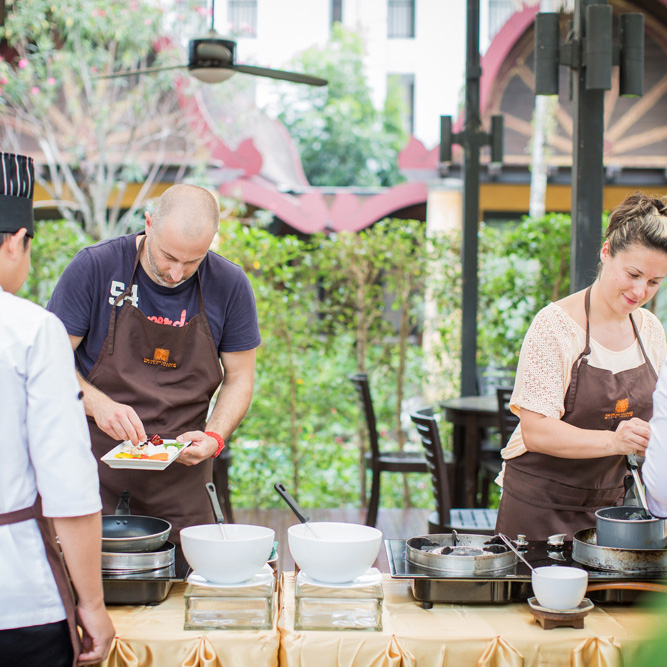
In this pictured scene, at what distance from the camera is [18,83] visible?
31.3ft

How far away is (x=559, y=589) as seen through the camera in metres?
1.70

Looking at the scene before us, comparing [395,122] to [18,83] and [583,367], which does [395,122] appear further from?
[583,367]

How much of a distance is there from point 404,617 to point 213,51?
11.9 ft

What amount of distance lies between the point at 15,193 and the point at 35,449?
0.44 m

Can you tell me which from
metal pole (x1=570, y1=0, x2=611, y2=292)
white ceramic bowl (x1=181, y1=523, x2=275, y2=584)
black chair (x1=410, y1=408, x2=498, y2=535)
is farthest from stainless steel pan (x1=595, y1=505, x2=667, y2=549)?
black chair (x1=410, y1=408, x2=498, y2=535)

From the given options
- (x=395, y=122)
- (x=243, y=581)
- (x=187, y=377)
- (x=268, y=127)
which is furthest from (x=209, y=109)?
(x=395, y=122)

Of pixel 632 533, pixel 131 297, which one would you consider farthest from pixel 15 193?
pixel 632 533

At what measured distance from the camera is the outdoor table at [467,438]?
5.22 metres

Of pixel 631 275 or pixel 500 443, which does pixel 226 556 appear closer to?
pixel 631 275

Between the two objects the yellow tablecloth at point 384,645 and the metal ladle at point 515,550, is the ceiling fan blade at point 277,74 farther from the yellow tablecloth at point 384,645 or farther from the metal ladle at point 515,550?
the yellow tablecloth at point 384,645

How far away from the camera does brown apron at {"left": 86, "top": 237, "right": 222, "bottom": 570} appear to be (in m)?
2.39

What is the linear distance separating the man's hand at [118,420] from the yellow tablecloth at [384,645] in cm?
57

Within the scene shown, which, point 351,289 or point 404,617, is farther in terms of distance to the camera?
point 351,289

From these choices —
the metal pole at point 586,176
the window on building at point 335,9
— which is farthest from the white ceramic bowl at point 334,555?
the window on building at point 335,9
